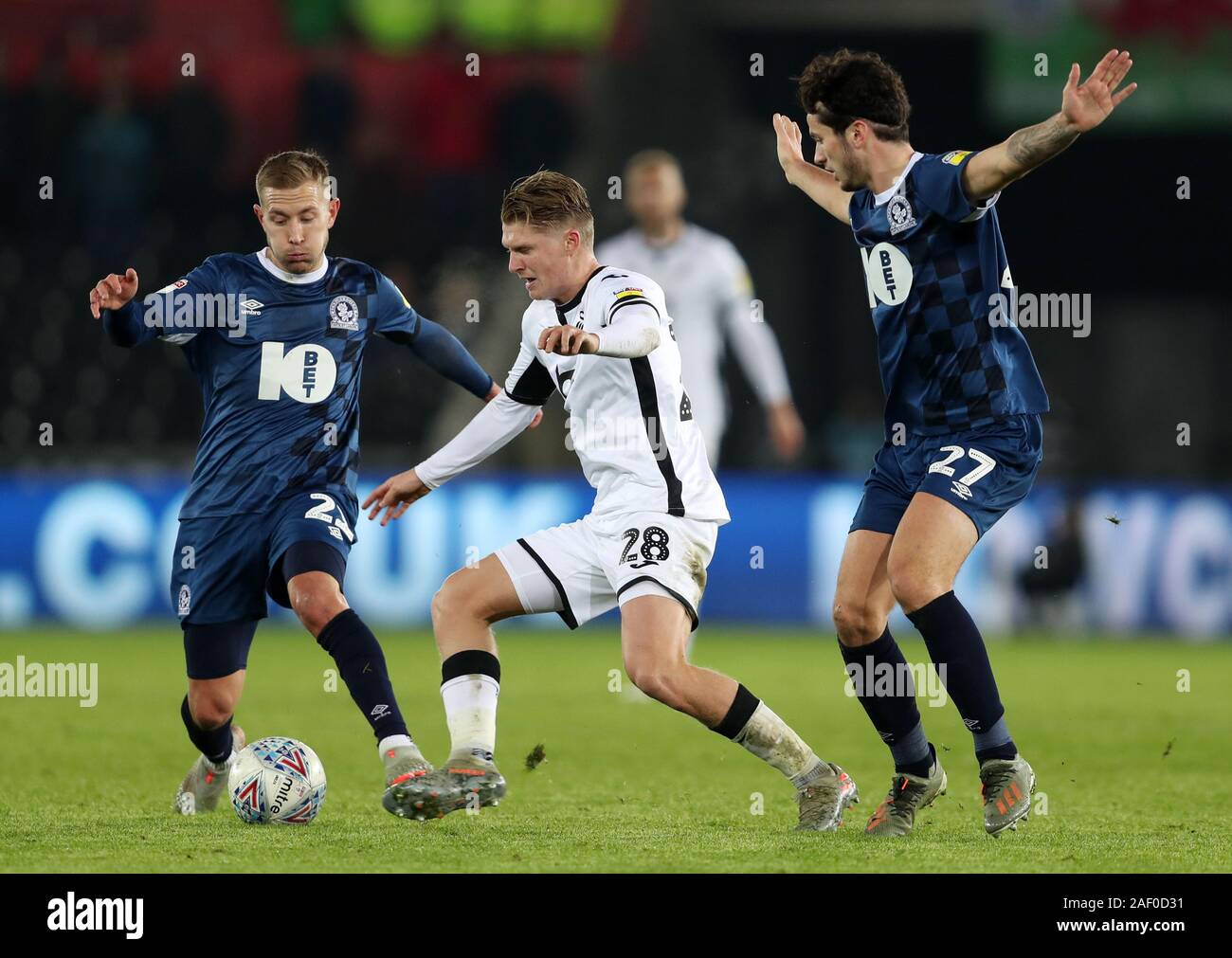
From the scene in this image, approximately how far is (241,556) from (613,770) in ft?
5.77

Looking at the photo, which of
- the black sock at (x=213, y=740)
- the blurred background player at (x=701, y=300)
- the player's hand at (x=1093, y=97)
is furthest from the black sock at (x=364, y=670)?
the blurred background player at (x=701, y=300)

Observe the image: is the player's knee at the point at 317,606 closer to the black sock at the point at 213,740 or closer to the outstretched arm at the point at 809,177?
the black sock at the point at 213,740

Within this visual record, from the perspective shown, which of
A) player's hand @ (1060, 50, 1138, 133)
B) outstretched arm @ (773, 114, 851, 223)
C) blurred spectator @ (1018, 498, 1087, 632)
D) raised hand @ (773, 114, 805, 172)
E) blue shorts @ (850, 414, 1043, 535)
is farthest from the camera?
blurred spectator @ (1018, 498, 1087, 632)

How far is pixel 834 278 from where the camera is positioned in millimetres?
16781

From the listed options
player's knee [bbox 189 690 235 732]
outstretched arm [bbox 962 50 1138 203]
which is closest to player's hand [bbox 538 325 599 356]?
outstretched arm [bbox 962 50 1138 203]

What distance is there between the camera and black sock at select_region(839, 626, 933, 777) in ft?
17.3

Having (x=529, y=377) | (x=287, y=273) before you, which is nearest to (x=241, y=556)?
(x=287, y=273)

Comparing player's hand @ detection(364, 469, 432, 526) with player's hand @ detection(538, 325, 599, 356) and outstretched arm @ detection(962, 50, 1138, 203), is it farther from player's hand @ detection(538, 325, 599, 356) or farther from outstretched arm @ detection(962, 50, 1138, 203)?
outstretched arm @ detection(962, 50, 1138, 203)

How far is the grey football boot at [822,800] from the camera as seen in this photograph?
519 cm

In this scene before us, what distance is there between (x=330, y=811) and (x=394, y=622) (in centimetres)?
648

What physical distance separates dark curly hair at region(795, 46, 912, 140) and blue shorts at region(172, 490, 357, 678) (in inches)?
75.5

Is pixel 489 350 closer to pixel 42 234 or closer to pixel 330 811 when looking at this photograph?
pixel 42 234

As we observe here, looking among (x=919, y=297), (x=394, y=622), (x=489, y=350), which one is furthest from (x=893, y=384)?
(x=489, y=350)

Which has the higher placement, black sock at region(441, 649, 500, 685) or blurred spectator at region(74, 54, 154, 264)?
blurred spectator at region(74, 54, 154, 264)
